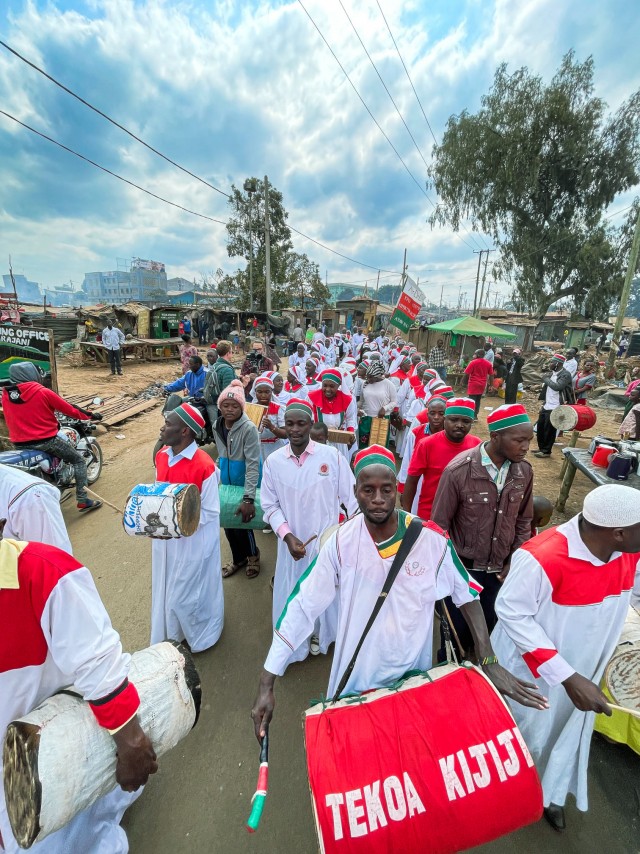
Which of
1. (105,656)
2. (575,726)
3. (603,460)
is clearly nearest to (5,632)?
(105,656)

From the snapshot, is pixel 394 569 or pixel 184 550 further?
pixel 184 550

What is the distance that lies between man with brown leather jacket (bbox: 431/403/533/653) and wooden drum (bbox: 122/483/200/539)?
177cm

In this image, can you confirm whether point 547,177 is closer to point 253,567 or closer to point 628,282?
point 628,282

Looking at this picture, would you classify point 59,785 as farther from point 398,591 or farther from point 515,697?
point 515,697

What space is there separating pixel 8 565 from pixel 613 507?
236 cm

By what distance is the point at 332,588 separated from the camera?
1.79 metres

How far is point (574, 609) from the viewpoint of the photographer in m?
1.81

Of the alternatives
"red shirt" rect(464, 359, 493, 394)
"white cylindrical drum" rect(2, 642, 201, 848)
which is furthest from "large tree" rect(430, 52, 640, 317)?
"white cylindrical drum" rect(2, 642, 201, 848)

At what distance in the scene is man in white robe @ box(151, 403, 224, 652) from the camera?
2928 mm

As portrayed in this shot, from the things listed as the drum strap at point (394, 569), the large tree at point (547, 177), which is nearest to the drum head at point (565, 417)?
the drum strap at point (394, 569)

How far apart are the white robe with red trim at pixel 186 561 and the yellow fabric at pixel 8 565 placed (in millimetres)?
1587

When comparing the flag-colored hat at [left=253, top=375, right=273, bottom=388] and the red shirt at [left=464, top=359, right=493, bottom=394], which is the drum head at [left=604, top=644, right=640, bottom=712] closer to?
the flag-colored hat at [left=253, top=375, right=273, bottom=388]

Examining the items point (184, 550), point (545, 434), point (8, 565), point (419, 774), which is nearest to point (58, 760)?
point (8, 565)

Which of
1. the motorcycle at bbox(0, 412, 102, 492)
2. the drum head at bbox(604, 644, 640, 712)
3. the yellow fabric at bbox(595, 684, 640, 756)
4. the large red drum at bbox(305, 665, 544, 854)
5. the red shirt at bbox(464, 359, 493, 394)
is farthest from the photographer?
the red shirt at bbox(464, 359, 493, 394)
